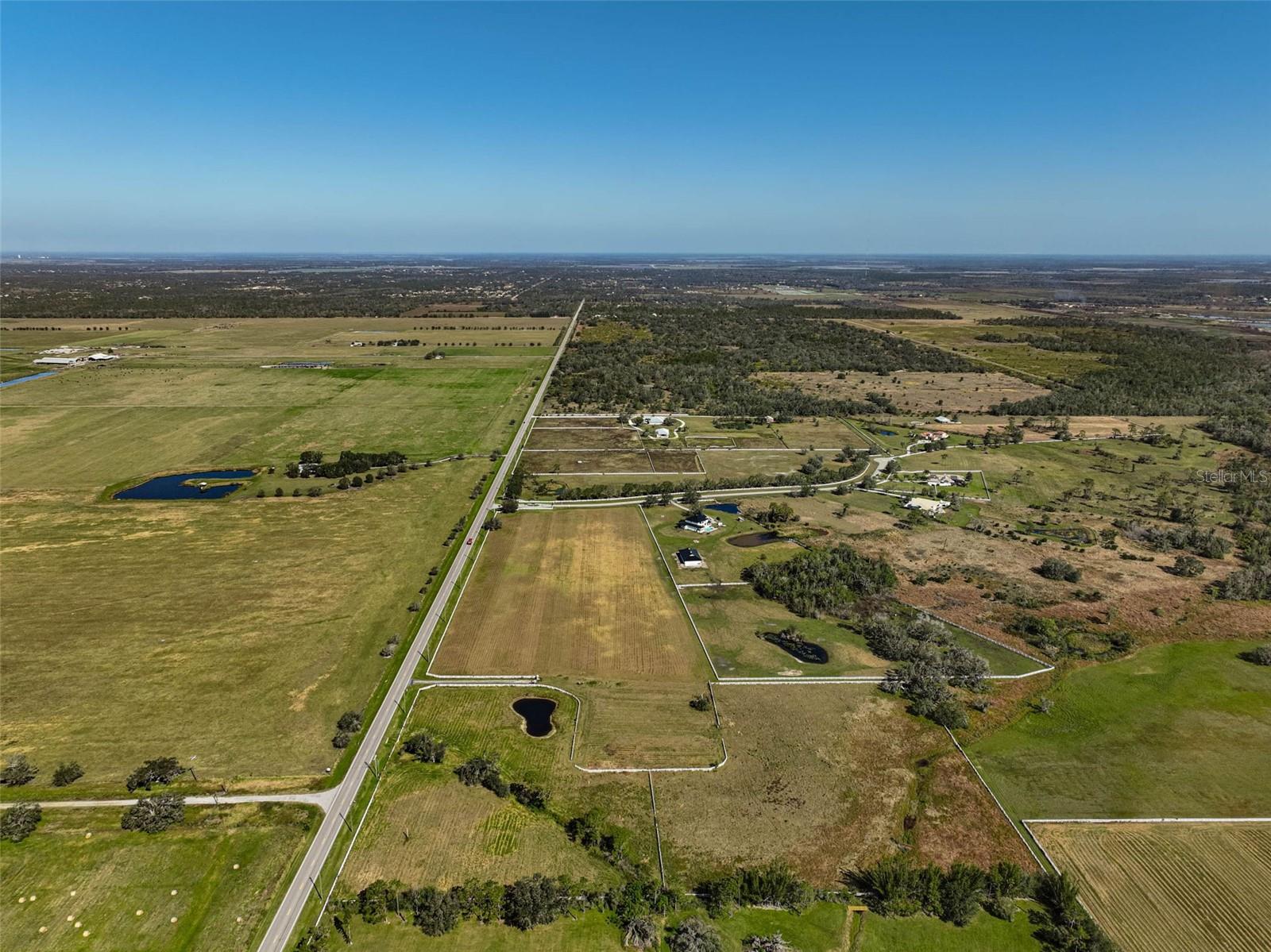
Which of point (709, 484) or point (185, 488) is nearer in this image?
point (185, 488)

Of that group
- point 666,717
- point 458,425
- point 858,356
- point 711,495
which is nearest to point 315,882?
point 666,717

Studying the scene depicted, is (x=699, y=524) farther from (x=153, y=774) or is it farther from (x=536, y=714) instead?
(x=153, y=774)

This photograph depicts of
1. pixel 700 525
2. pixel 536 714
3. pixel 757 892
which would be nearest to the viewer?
pixel 757 892

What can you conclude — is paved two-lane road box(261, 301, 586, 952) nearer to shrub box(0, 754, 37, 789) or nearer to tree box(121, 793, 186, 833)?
tree box(121, 793, 186, 833)

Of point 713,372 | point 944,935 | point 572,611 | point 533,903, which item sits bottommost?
point 944,935

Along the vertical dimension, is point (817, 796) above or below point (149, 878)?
above

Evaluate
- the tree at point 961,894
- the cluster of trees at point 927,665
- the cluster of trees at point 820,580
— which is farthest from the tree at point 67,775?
the cluster of trees at point 927,665

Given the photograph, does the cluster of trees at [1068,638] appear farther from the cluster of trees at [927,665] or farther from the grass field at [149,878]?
the grass field at [149,878]

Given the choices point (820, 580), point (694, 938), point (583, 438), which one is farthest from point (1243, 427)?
point (694, 938)
